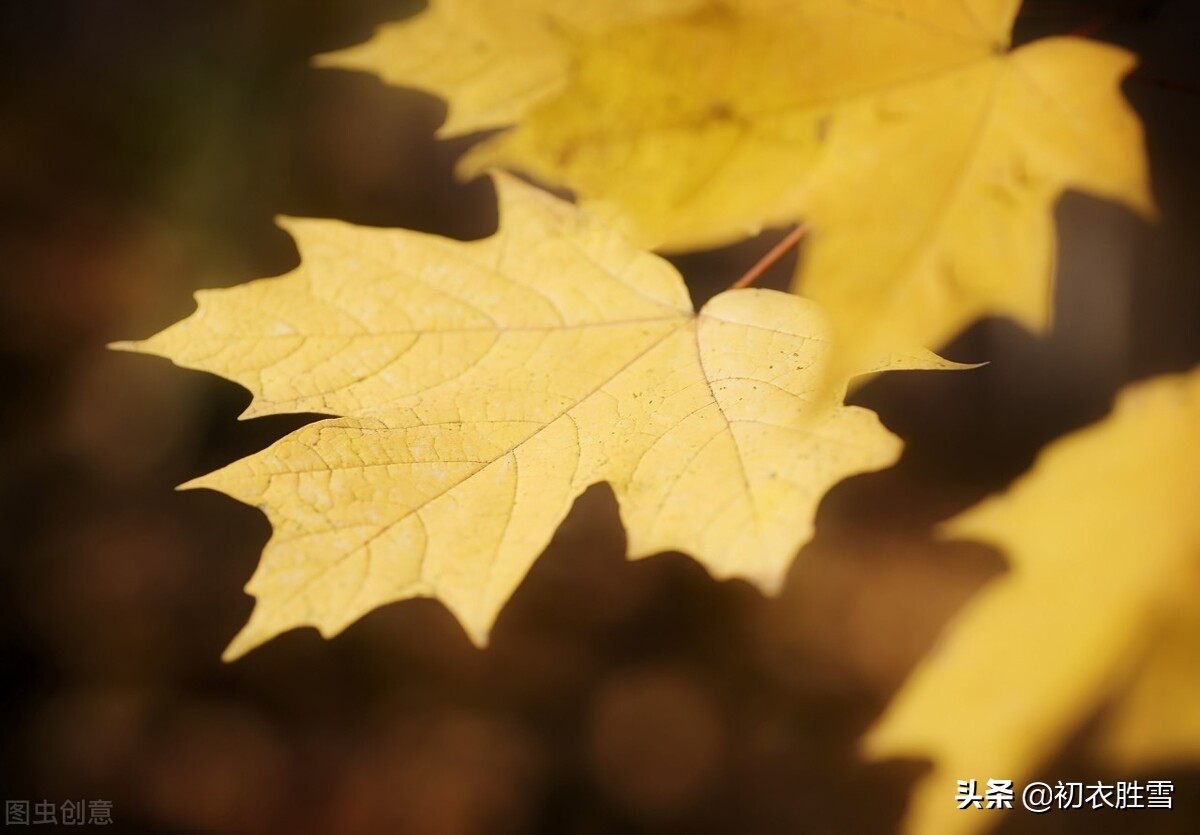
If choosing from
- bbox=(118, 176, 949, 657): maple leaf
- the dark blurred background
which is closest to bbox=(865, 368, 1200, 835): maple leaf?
bbox=(118, 176, 949, 657): maple leaf

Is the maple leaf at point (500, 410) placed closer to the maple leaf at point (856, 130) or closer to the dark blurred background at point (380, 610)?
the maple leaf at point (856, 130)

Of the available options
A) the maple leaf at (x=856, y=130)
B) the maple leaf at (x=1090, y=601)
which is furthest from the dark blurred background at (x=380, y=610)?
the maple leaf at (x=856, y=130)

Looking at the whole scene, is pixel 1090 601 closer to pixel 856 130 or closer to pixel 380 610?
pixel 856 130

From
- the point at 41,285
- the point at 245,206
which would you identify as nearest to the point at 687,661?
the point at 245,206

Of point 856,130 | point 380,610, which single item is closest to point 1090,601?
point 856,130

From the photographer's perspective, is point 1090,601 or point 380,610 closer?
point 1090,601

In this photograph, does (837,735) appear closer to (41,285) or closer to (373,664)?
(373,664)
